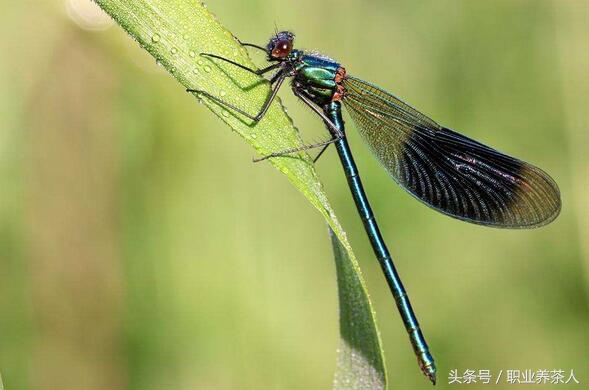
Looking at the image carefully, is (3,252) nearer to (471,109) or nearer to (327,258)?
(327,258)

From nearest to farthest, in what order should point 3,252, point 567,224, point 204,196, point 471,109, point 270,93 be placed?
point 270,93
point 3,252
point 204,196
point 567,224
point 471,109

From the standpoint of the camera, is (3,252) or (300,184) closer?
(300,184)

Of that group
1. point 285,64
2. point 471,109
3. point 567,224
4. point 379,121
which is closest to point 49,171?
point 285,64

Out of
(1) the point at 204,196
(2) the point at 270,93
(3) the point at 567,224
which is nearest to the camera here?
(2) the point at 270,93

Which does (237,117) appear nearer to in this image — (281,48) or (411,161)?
(281,48)
